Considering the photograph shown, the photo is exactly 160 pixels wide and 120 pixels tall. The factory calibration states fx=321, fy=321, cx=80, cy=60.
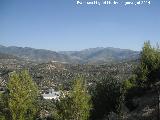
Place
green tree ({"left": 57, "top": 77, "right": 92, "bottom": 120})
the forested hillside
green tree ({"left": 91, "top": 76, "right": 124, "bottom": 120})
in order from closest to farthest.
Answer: green tree ({"left": 57, "top": 77, "right": 92, "bottom": 120}) → the forested hillside → green tree ({"left": 91, "top": 76, "right": 124, "bottom": 120})

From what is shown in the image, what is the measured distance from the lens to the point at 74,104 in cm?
5450

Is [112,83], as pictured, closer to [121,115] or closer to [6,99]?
[121,115]

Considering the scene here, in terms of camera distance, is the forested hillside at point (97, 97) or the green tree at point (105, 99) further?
the green tree at point (105, 99)

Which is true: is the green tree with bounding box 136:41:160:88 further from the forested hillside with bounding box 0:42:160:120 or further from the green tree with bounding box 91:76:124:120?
the green tree with bounding box 91:76:124:120

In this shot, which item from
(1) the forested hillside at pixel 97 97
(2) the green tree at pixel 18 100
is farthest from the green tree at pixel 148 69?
(2) the green tree at pixel 18 100

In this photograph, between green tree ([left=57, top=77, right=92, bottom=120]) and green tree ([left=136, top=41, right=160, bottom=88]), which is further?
green tree ([left=136, top=41, right=160, bottom=88])

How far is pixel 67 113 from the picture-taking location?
54.6m

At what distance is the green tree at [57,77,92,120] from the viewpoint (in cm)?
5441

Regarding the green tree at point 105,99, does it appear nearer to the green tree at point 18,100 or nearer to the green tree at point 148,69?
the green tree at point 148,69

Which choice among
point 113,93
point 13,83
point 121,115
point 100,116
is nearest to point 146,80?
point 113,93

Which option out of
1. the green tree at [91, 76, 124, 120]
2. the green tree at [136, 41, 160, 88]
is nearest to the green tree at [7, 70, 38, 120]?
the green tree at [91, 76, 124, 120]

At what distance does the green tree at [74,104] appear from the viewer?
54406 mm

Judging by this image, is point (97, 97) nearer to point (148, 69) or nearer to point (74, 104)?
point (148, 69)

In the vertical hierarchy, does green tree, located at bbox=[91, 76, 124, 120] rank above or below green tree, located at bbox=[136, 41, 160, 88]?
below
